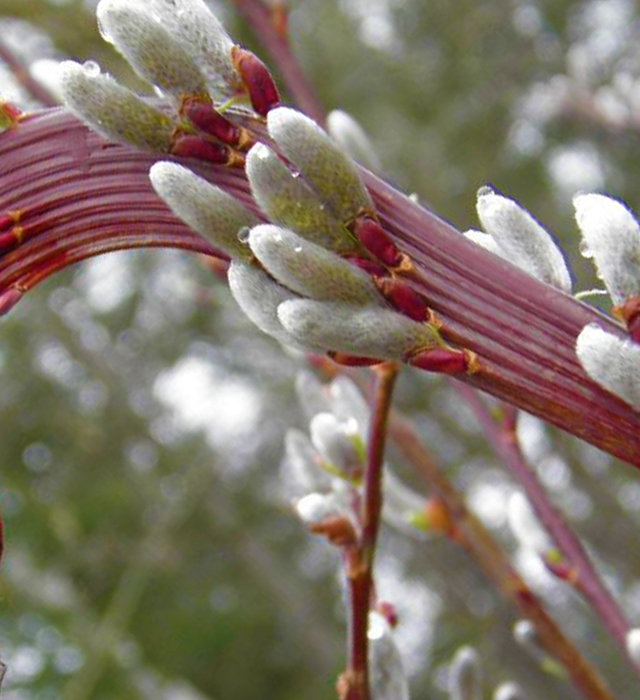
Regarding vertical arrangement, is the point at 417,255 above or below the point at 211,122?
below

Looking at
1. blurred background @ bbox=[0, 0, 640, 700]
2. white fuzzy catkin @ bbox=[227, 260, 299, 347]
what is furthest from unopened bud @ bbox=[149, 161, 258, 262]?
blurred background @ bbox=[0, 0, 640, 700]

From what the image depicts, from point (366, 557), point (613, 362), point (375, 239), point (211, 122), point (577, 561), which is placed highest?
point (211, 122)

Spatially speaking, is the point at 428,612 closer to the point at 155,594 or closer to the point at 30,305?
the point at 155,594

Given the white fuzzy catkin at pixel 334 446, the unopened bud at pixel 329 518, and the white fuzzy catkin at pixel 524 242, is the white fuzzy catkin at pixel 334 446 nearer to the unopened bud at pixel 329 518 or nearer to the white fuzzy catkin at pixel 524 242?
the unopened bud at pixel 329 518

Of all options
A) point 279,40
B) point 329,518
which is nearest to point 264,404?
point 279,40

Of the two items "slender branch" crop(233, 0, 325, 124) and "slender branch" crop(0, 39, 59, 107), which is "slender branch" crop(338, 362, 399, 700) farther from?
→ "slender branch" crop(0, 39, 59, 107)

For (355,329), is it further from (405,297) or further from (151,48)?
(151,48)
